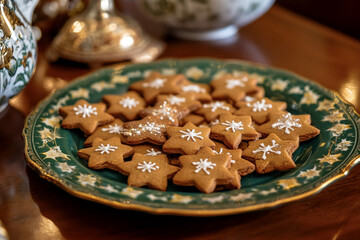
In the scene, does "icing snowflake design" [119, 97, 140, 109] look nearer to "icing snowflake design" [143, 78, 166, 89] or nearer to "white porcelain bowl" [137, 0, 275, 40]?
"icing snowflake design" [143, 78, 166, 89]

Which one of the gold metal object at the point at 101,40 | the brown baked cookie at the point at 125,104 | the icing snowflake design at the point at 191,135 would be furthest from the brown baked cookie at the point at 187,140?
the gold metal object at the point at 101,40

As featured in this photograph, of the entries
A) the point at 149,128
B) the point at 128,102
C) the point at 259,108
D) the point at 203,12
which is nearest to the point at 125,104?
the point at 128,102

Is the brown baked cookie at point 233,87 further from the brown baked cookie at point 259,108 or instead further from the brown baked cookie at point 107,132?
the brown baked cookie at point 107,132

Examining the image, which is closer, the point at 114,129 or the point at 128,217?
the point at 128,217

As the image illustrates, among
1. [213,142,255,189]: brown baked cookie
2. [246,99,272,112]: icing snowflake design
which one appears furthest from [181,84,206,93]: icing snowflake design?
[213,142,255,189]: brown baked cookie

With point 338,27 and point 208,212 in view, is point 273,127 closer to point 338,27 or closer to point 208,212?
point 208,212

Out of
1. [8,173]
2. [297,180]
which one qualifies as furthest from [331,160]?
[8,173]

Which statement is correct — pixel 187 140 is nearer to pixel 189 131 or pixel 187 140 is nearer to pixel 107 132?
pixel 189 131
